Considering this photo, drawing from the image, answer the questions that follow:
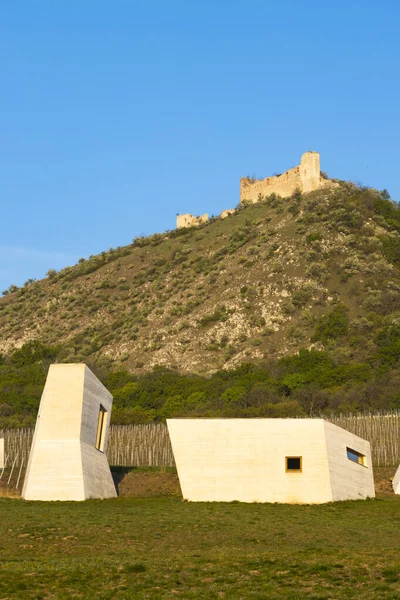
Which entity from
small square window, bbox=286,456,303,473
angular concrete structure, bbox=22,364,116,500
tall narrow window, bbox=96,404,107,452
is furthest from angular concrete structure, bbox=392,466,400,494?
tall narrow window, bbox=96,404,107,452

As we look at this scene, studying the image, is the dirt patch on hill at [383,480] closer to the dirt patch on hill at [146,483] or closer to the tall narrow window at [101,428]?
the dirt patch on hill at [146,483]

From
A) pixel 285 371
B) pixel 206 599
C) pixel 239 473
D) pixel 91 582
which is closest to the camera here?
pixel 206 599

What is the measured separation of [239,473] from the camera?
28.5 m

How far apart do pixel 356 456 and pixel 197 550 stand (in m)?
11.9

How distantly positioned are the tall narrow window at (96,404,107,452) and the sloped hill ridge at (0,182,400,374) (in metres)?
31.6

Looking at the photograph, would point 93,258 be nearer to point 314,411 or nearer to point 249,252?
point 249,252

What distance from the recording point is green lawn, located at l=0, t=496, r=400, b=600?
15.3 m

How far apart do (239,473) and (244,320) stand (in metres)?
38.6

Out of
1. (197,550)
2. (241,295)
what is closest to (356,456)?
(197,550)

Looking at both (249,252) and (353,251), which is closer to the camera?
(353,251)

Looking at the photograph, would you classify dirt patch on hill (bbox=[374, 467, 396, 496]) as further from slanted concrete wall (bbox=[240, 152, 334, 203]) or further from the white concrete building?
slanted concrete wall (bbox=[240, 152, 334, 203])

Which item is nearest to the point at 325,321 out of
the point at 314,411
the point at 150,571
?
the point at 314,411

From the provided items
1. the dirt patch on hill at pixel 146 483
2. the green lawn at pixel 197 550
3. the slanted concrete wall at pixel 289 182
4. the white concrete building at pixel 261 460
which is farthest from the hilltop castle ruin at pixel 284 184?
the green lawn at pixel 197 550

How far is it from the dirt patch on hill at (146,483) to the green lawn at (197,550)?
315 centimetres
